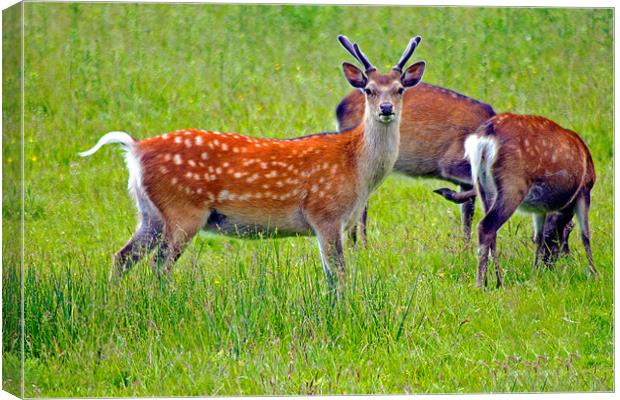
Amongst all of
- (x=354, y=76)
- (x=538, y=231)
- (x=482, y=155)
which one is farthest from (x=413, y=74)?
(x=538, y=231)

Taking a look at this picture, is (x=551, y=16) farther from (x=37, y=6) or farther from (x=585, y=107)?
(x=37, y=6)

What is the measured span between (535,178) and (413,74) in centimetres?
88

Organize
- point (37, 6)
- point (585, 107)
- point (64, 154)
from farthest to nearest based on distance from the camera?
1. point (585, 107)
2. point (64, 154)
3. point (37, 6)

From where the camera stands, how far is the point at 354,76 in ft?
25.2

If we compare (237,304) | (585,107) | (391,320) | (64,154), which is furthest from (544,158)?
(64,154)

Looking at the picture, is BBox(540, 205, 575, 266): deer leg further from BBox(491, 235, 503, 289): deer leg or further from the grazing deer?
the grazing deer

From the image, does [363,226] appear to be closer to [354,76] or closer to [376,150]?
[376,150]

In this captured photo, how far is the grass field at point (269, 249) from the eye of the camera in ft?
22.6

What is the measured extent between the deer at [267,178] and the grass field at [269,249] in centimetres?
10

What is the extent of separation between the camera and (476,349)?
721cm

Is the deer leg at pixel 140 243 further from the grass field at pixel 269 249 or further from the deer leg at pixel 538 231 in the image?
the deer leg at pixel 538 231

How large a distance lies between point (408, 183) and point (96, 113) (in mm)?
2177

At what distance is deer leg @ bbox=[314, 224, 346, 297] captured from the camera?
741 centimetres

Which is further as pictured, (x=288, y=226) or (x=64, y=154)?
(x=288, y=226)
